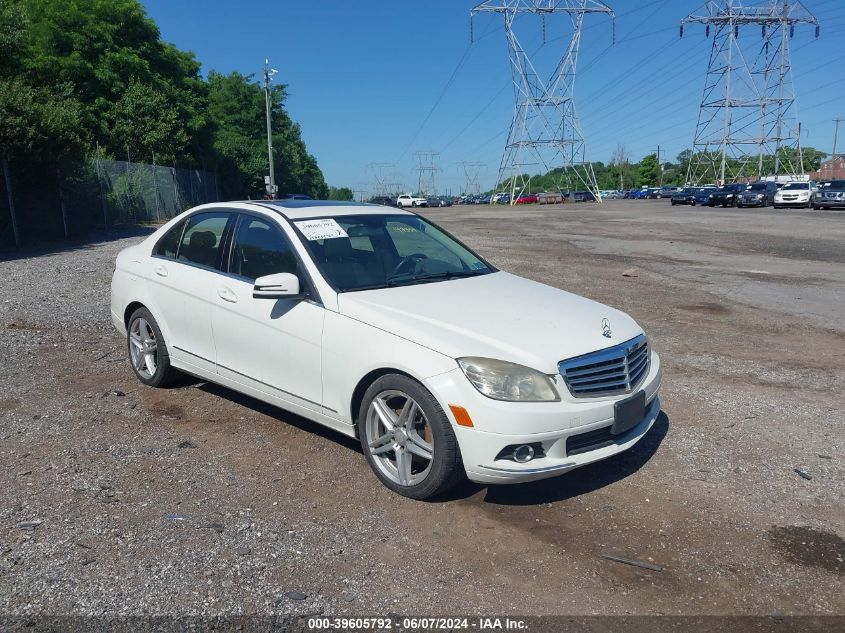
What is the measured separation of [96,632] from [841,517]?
3829mm

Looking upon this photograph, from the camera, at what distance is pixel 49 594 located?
3170 mm

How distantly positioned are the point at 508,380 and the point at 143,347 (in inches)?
143

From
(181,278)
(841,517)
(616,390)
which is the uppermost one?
(181,278)

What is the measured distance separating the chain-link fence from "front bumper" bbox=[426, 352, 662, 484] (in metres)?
18.0

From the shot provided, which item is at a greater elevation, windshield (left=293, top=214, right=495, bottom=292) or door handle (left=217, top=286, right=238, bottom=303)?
windshield (left=293, top=214, right=495, bottom=292)

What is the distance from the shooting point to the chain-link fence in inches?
735

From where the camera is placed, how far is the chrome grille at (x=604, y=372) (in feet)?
12.8

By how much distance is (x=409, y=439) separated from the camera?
4043 mm

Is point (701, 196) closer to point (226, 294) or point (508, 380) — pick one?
point (226, 294)

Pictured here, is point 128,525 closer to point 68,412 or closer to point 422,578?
point 422,578

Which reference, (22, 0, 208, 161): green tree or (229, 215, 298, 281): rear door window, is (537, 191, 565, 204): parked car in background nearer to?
(22, 0, 208, 161): green tree

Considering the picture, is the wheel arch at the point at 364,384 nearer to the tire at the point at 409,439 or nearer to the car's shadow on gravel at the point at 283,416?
the tire at the point at 409,439

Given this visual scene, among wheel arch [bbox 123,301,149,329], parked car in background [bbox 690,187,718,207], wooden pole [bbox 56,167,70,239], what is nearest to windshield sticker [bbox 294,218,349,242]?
wheel arch [bbox 123,301,149,329]

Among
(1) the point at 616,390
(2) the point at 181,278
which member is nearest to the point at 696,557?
(1) the point at 616,390
